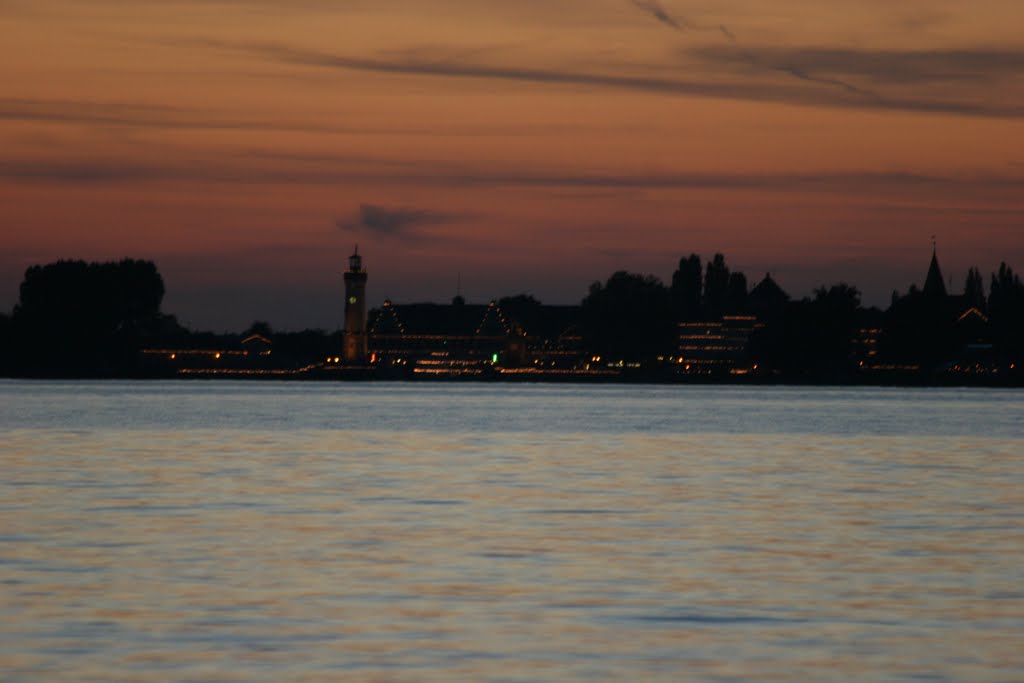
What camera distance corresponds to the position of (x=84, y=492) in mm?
33312

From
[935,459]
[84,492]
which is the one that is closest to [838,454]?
[935,459]

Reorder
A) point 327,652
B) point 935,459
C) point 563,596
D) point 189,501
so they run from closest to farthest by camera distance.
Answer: point 327,652
point 563,596
point 189,501
point 935,459

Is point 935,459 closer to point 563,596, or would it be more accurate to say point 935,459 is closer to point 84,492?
point 84,492

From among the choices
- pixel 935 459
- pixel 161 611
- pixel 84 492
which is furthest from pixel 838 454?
pixel 161 611

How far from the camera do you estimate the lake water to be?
14867mm

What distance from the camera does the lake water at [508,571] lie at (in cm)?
1487

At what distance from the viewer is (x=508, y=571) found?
20812 millimetres

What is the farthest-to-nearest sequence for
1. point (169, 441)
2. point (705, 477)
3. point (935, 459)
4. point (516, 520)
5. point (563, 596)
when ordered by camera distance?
point (169, 441)
point (935, 459)
point (705, 477)
point (516, 520)
point (563, 596)

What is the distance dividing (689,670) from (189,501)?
718 inches

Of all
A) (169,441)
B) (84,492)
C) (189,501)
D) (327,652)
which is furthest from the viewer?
(169,441)

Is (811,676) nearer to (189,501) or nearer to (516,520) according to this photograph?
(516,520)

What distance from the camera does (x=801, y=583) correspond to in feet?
64.7

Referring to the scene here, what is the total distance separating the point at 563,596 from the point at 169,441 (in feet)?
139

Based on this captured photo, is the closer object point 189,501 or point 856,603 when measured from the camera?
point 856,603
